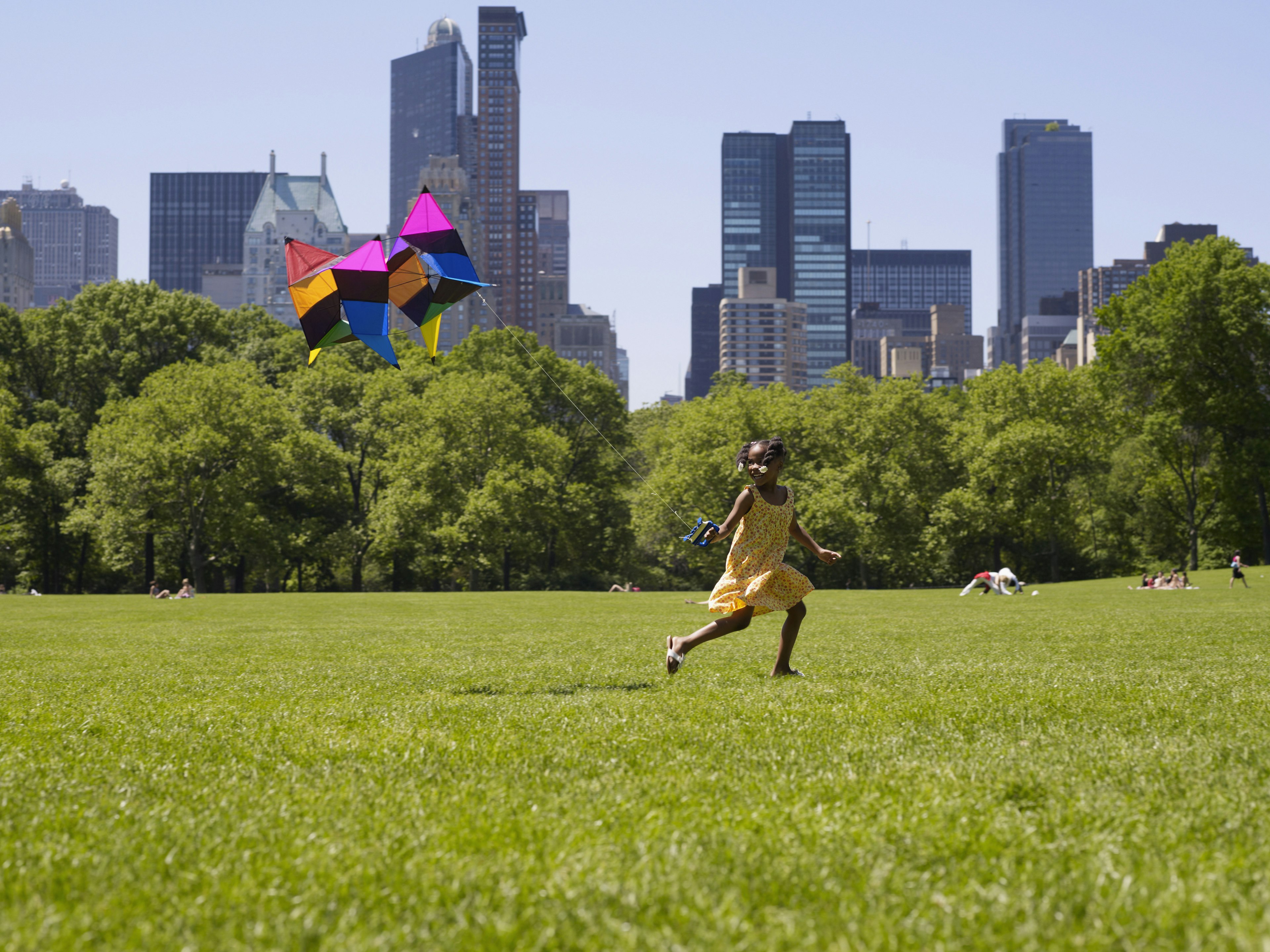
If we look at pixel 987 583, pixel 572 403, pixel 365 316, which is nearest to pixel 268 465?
pixel 987 583

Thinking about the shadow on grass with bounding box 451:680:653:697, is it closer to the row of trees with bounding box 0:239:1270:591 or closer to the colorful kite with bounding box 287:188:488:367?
the colorful kite with bounding box 287:188:488:367

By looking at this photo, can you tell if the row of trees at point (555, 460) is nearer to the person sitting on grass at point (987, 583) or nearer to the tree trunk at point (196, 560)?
the tree trunk at point (196, 560)

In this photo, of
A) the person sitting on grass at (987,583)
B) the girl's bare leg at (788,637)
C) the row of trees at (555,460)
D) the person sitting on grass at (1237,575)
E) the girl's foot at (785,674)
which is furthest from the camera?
the row of trees at (555,460)

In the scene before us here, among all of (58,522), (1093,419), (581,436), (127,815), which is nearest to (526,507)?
(581,436)

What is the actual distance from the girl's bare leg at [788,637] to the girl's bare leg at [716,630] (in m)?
0.35

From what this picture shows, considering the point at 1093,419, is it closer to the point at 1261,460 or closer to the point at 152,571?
the point at 1261,460

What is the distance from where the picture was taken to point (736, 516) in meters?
9.30

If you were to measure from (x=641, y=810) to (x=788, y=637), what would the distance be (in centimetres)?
503

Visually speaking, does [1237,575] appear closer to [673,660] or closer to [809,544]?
[809,544]

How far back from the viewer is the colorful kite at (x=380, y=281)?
1072 centimetres

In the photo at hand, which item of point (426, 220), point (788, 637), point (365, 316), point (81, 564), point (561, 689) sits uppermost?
point (426, 220)

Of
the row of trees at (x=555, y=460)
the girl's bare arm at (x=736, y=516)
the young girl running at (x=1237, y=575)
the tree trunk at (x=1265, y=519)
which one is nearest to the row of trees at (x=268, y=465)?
the row of trees at (x=555, y=460)

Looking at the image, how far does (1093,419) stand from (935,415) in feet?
29.7

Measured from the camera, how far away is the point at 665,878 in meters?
3.65
